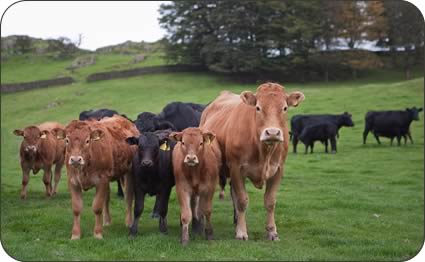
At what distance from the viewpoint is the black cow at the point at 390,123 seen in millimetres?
24922

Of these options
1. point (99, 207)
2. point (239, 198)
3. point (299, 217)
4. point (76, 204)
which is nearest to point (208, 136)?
point (239, 198)

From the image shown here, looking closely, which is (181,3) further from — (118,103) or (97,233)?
(97,233)

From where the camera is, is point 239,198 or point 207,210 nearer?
point 207,210

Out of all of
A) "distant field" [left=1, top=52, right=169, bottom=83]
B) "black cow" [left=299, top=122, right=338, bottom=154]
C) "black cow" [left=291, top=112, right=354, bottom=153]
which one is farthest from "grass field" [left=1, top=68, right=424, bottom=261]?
"distant field" [left=1, top=52, right=169, bottom=83]

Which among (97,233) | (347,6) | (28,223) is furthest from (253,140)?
(347,6)

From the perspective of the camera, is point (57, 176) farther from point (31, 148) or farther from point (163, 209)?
point (163, 209)

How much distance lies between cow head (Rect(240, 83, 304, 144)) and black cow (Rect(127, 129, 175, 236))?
164 cm

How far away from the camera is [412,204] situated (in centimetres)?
1277

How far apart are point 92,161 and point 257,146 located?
2.67m

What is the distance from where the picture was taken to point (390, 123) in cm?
2514

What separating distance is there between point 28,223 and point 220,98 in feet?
15.5

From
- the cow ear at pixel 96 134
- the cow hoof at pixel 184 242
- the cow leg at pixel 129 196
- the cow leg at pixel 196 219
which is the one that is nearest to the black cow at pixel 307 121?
the cow leg at pixel 129 196

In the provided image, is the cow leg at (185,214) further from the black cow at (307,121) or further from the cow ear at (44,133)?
the black cow at (307,121)

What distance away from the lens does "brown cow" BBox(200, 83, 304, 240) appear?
8289 millimetres
